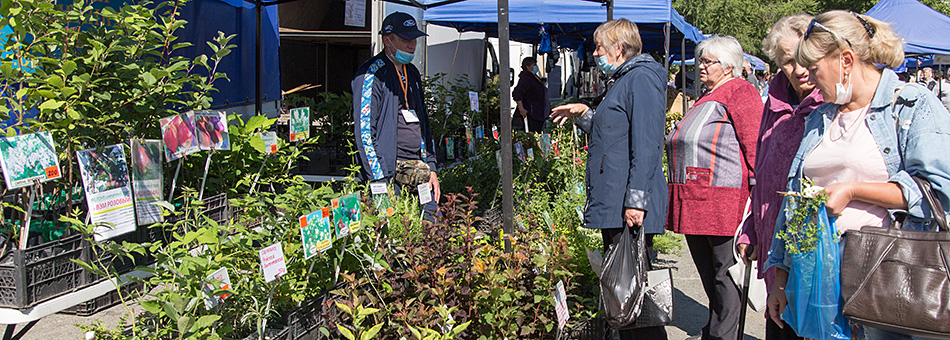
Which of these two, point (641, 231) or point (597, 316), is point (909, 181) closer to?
point (641, 231)

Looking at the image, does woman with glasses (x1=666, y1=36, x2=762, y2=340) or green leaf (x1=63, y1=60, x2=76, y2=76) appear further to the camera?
woman with glasses (x1=666, y1=36, x2=762, y2=340)

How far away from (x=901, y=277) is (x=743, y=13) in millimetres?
36421

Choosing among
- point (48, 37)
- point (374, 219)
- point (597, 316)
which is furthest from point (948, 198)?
point (48, 37)

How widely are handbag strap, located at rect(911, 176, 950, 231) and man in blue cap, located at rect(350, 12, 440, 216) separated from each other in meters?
2.41

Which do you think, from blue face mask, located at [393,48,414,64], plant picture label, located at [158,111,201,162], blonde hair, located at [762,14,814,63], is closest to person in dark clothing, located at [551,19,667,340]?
blonde hair, located at [762,14,814,63]

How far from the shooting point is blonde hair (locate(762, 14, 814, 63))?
2.21 m

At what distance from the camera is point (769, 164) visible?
223 centimetres

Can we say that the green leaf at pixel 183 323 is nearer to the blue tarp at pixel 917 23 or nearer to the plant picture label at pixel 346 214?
the plant picture label at pixel 346 214

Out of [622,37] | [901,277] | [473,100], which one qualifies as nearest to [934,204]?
[901,277]

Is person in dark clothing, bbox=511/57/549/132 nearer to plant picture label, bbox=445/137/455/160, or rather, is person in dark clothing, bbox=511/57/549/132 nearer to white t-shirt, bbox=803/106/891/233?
plant picture label, bbox=445/137/455/160

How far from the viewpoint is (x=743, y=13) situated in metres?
34.5

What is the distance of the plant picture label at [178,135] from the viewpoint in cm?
265

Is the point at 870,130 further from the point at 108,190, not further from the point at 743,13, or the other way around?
the point at 743,13

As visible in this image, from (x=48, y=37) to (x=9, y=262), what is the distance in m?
0.80
